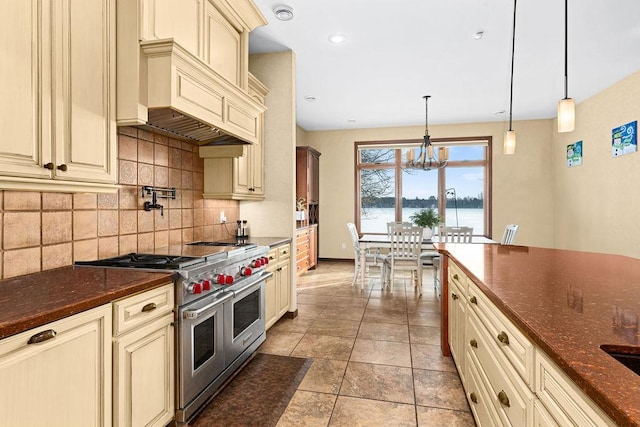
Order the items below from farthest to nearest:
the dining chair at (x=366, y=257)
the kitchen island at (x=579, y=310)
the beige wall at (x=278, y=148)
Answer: the dining chair at (x=366, y=257), the beige wall at (x=278, y=148), the kitchen island at (x=579, y=310)

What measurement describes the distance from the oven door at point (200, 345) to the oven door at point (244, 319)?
0.08 meters

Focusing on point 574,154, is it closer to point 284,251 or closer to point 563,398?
point 284,251

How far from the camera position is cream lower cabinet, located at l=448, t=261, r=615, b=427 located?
2.70 feet

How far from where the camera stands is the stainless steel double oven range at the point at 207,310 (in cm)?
185

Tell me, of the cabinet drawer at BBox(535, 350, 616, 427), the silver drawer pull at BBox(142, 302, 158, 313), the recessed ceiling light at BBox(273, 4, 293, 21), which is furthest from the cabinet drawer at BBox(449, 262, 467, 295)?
the recessed ceiling light at BBox(273, 4, 293, 21)

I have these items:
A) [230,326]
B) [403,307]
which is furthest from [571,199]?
[230,326]

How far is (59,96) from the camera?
1.53 meters

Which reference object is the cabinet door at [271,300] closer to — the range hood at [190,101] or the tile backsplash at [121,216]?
the tile backsplash at [121,216]

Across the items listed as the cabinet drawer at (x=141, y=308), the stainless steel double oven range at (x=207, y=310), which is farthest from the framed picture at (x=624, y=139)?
the cabinet drawer at (x=141, y=308)

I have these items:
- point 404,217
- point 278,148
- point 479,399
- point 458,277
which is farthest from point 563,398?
point 404,217

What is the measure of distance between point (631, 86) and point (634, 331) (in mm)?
4832

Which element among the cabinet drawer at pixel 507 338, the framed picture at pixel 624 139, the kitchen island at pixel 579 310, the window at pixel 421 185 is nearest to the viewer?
the kitchen island at pixel 579 310

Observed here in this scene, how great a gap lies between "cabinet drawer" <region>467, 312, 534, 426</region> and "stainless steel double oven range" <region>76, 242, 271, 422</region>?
145 centimetres

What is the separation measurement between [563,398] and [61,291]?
1.73m
